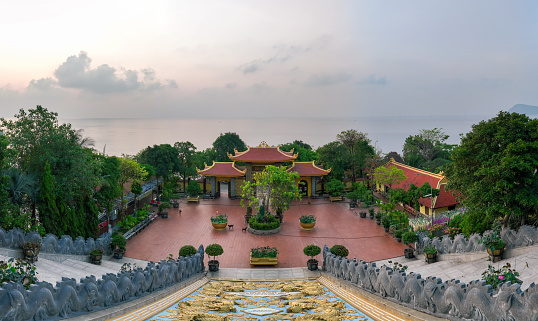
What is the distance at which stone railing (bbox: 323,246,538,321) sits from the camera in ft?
26.7

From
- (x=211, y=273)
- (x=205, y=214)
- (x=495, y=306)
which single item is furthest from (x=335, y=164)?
(x=495, y=306)

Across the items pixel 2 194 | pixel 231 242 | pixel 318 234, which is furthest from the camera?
pixel 318 234

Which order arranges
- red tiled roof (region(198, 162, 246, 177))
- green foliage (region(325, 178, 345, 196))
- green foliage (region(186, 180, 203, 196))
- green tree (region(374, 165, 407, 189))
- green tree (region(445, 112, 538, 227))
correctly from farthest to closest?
red tiled roof (region(198, 162, 246, 177)) → green foliage (region(325, 178, 345, 196)) → green foliage (region(186, 180, 203, 196)) → green tree (region(374, 165, 407, 189)) → green tree (region(445, 112, 538, 227))

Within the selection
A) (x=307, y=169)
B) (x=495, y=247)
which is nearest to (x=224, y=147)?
(x=307, y=169)

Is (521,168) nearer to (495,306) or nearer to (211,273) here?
(495,306)

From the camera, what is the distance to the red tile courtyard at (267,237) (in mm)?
21672

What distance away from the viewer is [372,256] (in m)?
21.5

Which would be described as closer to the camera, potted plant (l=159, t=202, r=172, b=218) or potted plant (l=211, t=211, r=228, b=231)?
potted plant (l=211, t=211, r=228, b=231)

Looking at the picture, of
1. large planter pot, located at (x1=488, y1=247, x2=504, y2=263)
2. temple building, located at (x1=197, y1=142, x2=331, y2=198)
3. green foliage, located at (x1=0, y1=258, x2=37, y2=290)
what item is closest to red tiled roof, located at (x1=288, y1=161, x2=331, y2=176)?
temple building, located at (x1=197, y1=142, x2=331, y2=198)

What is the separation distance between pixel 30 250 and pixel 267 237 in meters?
13.8

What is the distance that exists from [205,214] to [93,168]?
11636 millimetres

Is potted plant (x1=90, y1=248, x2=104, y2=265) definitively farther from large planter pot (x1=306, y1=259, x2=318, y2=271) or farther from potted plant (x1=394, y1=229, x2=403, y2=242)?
potted plant (x1=394, y1=229, x2=403, y2=242)

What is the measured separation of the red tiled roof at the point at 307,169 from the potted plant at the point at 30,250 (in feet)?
84.6

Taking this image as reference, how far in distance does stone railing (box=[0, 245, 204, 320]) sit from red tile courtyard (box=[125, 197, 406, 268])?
7.40 metres
